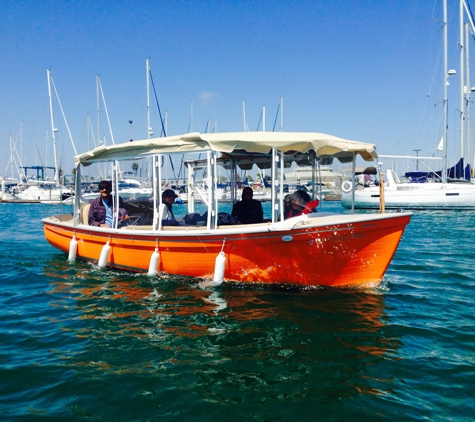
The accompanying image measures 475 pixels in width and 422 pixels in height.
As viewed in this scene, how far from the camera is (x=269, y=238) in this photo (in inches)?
282

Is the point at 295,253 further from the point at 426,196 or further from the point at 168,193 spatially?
the point at 426,196

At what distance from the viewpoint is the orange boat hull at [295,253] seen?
699 centimetres

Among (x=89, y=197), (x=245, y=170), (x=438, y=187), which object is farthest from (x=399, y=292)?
(x=438, y=187)

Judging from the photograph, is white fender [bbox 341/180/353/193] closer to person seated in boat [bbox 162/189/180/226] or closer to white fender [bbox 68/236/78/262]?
person seated in boat [bbox 162/189/180/226]

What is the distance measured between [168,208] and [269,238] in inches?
117

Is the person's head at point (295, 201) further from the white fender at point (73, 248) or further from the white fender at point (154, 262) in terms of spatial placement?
the white fender at point (73, 248)

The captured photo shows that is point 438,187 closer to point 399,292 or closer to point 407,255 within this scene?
point 407,255

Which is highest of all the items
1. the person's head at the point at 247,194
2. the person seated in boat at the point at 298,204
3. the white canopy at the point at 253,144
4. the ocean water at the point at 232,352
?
the white canopy at the point at 253,144

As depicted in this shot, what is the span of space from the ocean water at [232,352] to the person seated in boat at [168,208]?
1.24 metres

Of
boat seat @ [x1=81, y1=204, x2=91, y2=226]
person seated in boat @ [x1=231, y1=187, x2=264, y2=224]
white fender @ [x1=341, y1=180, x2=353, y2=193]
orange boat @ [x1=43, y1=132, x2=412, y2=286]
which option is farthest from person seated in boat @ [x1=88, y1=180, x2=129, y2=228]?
white fender @ [x1=341, y1=180, x2=353, y2=193]

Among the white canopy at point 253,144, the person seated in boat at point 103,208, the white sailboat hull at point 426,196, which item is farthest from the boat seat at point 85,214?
the white sailboat hull at point 426,196

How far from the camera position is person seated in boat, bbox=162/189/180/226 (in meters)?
9.01

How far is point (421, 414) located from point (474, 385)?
97 centimetres

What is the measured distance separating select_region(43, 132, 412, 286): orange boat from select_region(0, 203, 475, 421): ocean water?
1.36 feet
